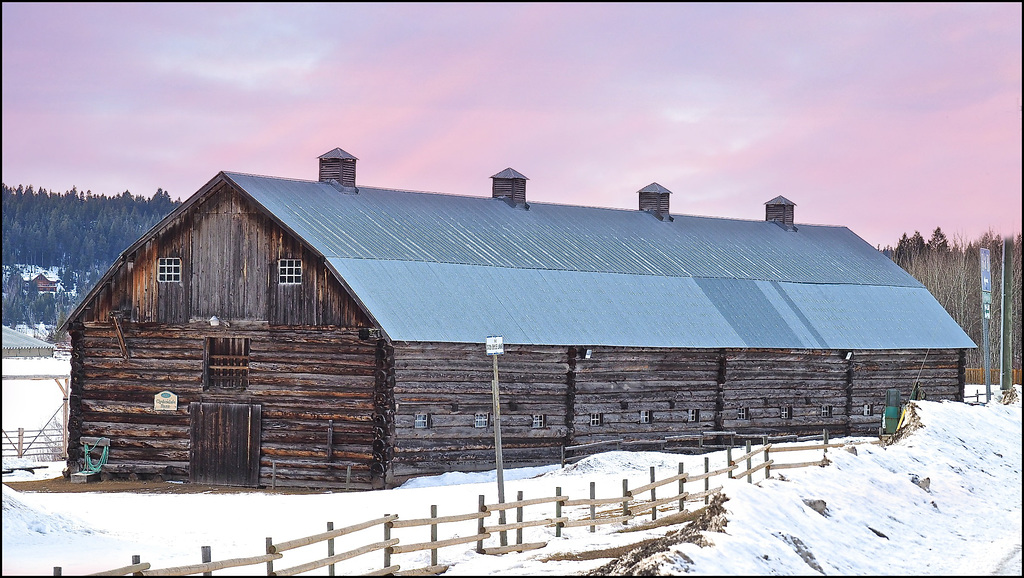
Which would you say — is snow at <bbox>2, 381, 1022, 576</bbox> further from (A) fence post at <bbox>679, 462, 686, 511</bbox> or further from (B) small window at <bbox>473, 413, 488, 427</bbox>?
(B) small window at <bbox>473, 413, 488, 427</bbox>

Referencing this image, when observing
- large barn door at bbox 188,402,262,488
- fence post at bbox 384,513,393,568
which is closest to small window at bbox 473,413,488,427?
large barn door at bbox 188,402,262,488

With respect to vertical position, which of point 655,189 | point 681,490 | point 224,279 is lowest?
point 681,490

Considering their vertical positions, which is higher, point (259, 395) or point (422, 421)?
point (259, 395)

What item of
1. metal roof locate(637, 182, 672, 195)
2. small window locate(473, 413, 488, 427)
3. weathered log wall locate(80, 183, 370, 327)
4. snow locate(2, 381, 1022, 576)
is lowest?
snow locate(2, 381, 1022, 576)

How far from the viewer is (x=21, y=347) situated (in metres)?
91.6

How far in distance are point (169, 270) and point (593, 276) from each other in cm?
1328

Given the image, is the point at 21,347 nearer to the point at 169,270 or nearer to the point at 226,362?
the point at 169,270

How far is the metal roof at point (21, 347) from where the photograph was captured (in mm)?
91062

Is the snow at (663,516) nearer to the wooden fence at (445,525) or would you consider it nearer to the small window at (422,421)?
the wooden fence at (445,525)

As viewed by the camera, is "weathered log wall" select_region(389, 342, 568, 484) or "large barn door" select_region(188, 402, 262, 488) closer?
"weathered log wall" select_region(389, 342, 568, 484)

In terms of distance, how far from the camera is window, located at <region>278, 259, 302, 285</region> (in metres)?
34.4

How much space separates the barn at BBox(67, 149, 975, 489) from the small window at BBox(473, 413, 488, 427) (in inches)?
2.5

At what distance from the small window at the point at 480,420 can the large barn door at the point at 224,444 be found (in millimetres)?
5787

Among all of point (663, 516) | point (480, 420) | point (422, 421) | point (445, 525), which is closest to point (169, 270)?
point (422, 421)
